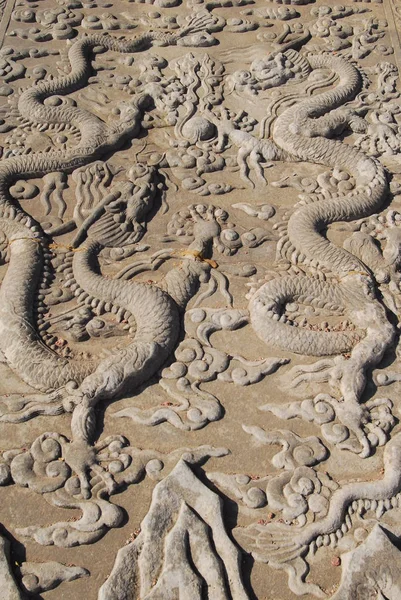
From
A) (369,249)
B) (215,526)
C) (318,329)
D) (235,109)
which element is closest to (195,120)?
(235,109)

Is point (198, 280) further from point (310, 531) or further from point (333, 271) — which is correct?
point (310, 531)

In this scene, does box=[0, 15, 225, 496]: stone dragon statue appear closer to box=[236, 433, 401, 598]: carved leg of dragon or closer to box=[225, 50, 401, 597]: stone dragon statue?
box=[225, 50, 401, 597]: stone dragon statue

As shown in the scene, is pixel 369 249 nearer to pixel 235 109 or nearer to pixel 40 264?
pixel 235 109

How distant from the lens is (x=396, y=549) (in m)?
2.53

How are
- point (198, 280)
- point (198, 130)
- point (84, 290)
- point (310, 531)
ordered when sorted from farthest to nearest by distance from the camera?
point (198, 130) < point (198, 280) < point (84, 290) < point (310, 531)

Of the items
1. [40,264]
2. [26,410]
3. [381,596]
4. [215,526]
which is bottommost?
[381,596]

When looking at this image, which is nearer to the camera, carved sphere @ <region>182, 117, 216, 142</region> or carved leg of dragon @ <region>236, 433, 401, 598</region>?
carved leg of dragon @ <region>236, 433, 401, 598</region>

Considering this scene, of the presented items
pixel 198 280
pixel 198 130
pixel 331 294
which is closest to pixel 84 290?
pixel 198 280

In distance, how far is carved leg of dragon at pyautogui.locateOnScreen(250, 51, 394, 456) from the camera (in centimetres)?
314

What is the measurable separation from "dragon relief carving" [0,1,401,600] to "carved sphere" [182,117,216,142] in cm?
2

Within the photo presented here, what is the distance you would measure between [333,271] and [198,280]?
33.7 inches

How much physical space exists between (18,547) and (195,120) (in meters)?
3.28

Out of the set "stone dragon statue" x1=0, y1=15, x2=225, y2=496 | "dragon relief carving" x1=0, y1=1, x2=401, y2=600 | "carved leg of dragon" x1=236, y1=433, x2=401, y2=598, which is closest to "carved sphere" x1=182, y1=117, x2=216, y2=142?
"dragon relief carving" x1=0, y1=1, x2=401, y2=600

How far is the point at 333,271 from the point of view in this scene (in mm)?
3574
